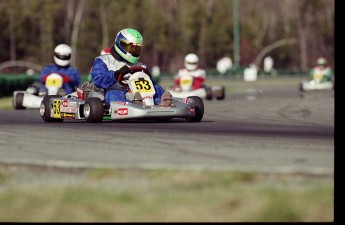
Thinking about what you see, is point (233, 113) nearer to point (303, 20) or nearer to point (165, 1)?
point (165, 1)

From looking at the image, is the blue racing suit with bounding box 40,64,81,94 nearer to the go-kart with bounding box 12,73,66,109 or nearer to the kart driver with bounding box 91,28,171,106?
the go-kart with bounding box 12,73,66,109

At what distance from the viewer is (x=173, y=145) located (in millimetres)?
9016

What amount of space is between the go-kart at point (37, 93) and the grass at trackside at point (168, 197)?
12.2m

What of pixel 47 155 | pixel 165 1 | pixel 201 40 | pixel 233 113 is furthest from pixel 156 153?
pixel 165 1

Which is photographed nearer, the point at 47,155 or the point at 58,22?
the point at 47,155

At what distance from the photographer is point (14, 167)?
7.62 meters

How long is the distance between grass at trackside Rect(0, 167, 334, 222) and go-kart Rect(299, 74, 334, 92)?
82.7ft

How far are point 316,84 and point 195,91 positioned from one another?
8577 mm

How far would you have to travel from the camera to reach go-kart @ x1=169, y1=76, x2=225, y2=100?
79.9 feet

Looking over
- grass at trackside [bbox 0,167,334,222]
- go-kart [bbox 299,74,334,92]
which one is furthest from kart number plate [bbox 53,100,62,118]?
go-kart [bbox 299,74,334,92]

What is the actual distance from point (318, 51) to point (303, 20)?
5230 mm

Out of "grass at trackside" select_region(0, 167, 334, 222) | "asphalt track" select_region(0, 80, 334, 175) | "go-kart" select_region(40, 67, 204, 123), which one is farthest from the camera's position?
"go-kart" select_region(40, 67, 204, 123)

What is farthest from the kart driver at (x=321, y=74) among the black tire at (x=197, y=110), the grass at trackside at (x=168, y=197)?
the grass at trackside at (x=168, y=197)

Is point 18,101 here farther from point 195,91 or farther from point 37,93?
point 195,91
